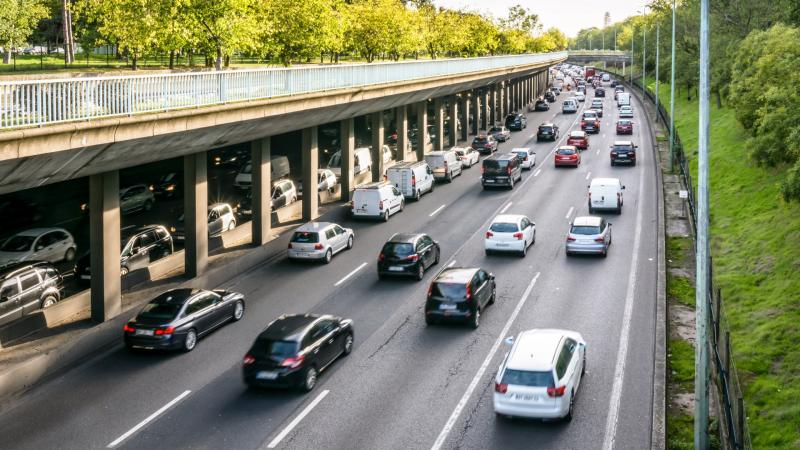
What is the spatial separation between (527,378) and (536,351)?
82cm

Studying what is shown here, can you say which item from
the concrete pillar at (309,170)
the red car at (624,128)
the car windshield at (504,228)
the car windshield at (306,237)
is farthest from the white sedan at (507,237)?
the red car at (624,128)

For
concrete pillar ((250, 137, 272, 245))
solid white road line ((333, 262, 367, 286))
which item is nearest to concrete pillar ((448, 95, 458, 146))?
concrete pillar ((250, 137, 272, 245))

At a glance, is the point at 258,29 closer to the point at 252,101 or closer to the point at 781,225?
the point at 252,101

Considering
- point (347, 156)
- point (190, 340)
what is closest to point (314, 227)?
point (190, 340)

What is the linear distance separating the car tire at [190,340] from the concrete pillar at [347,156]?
2032cm

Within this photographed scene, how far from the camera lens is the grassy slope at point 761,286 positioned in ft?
61.7

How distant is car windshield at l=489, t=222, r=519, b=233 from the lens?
100ft

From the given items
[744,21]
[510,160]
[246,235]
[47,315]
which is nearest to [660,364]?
[47,315]

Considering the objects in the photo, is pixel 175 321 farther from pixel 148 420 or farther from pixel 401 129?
pixel 401 129

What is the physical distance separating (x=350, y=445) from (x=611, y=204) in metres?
24.7

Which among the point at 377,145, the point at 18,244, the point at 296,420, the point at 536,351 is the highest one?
the point at 377,145

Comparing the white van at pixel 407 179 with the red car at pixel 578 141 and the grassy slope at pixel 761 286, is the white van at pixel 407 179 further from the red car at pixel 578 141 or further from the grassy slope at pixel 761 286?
the red car at pixel 578 141

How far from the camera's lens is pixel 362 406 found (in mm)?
18000

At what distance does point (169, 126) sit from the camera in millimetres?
23000
